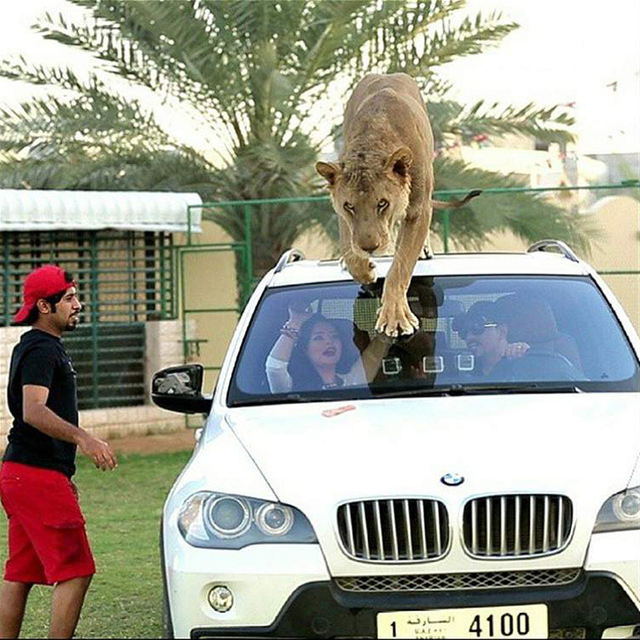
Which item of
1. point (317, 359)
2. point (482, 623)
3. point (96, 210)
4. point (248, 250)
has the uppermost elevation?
point (96, 210)

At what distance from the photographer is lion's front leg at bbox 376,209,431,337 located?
21.0 feet

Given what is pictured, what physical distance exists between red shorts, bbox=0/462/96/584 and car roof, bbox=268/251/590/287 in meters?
1.32

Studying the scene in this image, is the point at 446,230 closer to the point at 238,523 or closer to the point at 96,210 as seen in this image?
the point at 96,210

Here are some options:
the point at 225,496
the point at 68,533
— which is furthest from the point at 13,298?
the point at 225,496

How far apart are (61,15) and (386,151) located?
46.7 feet

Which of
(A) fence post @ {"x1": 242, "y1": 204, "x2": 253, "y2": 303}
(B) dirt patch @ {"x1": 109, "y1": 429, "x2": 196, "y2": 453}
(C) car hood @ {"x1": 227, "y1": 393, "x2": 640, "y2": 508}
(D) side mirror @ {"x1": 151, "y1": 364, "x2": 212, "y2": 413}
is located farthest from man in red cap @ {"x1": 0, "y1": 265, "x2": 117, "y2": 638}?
(A) fence post @ {"x1": 242, "y1": 204, "x2": 253, "y2": 303}

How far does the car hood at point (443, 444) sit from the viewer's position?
5.38 m

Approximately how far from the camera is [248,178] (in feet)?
66.7

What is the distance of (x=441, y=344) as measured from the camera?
6.59 metres

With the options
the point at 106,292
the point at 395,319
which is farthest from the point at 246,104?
the point at 395,319

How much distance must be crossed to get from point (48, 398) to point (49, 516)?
21.1 inches

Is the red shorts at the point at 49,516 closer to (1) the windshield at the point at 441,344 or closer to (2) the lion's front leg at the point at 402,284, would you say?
(1) the windshield at the point at 441,344

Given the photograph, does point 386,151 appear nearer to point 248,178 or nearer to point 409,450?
point 409,450

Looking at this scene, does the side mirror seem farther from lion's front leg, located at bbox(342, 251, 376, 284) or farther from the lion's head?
the lion's head
